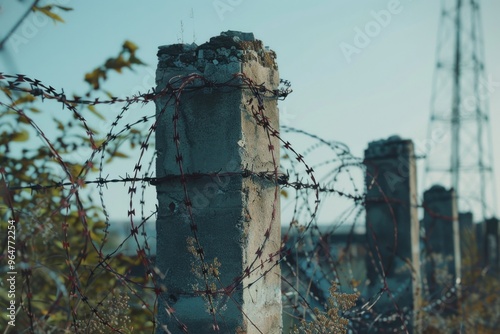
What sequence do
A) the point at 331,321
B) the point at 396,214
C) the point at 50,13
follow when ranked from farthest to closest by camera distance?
the point at 396,214 → the point at 50,13 → the point at 331,321

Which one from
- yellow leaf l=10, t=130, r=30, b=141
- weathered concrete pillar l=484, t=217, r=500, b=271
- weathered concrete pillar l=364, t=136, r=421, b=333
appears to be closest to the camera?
yellow leaf l=10, t=130, r=30, b=141

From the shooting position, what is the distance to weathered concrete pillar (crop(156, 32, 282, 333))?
3.40m

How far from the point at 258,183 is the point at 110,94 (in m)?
2.47

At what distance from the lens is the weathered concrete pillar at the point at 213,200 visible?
3.40m

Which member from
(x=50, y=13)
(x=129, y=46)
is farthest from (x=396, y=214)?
(x=50, y=13)

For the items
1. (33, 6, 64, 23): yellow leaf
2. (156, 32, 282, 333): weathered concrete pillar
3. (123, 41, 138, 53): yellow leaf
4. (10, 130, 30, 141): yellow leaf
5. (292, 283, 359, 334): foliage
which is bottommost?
(292, 283, 359, 334): foliage

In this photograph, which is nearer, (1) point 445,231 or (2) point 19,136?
(2) point 19,136

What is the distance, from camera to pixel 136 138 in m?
6.08

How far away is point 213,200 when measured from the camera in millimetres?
3455

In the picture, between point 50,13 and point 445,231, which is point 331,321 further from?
point 445,231

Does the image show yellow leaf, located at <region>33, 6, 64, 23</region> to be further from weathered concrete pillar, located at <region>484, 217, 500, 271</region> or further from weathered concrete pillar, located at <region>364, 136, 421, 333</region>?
weathered concrete pillar, located at <region>484, 217, 500, 271</region>

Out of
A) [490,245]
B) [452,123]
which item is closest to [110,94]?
[490,245]

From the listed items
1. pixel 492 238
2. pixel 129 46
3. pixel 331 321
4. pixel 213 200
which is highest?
pixel 129 46

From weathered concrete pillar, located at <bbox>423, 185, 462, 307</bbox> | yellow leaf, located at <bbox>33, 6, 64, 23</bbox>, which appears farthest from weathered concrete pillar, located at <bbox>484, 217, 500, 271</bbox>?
yellow leaf, located at <bbox>33, 6, 64, 23</bbox>
